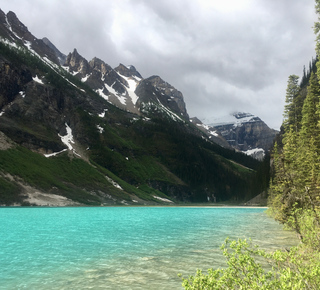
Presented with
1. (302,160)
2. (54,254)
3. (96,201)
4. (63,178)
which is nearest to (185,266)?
(54,254)

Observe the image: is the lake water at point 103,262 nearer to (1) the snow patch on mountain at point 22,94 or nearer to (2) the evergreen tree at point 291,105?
(2) the evergreen tree at point 291,105

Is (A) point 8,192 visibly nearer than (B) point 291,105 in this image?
No

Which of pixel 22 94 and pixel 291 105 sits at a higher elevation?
pixel 22 94

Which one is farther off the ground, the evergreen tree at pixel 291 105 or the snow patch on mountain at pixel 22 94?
the snow patch on mountain at pixel 22 94

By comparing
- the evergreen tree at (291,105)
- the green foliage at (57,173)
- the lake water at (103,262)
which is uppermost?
the evergreen tree at (291,105)

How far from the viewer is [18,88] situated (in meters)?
198

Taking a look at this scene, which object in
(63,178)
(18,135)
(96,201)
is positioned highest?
(18,135)

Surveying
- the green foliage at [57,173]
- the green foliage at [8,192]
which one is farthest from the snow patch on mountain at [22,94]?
the green foliage at [8,192]

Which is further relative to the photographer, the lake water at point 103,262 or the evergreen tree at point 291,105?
the evergreen tree at point 291,105

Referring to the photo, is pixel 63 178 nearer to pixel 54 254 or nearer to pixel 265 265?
pixel 54 254

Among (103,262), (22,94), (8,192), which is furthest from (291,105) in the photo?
(22,94)

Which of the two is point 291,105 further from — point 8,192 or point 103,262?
point 8,192

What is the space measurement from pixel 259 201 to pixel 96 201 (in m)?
99.1

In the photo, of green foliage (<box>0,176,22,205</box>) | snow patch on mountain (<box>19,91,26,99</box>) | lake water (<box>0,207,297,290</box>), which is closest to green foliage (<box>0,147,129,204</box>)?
green foliage (<box>0,176,22,205</box>)
